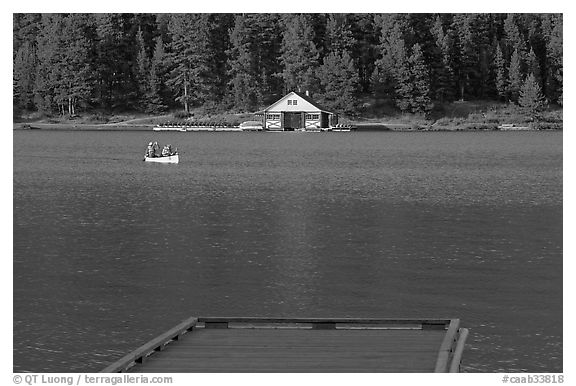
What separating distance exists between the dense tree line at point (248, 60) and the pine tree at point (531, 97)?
0.14 meters

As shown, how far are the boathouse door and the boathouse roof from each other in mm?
1652

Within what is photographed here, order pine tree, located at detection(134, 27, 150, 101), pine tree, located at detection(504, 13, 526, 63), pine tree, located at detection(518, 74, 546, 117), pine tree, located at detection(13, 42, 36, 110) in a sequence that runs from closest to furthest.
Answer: pine tree, located at detection(504, 13, 526, 63), pine tree, located at detection(13, 42, 36, 110), pine tree, located at detection(518, 74, 546, 117), pine tree, located at detection(134, 27, 150, 101)

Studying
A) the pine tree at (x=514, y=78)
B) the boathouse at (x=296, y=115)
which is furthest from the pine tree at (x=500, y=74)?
the boathouse at (x=296, y=115)

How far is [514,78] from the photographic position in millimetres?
84250

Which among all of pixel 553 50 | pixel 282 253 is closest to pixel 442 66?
pixel 553 50

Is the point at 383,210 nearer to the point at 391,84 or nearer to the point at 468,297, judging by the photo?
the point at 468,297

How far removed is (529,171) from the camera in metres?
44.1

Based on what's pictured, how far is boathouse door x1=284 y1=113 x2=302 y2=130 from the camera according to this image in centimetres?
9388

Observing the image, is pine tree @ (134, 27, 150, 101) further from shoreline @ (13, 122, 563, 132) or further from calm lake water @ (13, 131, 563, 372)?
calm lake water @ (13, 131, 563, 372)

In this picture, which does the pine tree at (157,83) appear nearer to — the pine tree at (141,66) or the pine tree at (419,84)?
the pine tree at (141,66)

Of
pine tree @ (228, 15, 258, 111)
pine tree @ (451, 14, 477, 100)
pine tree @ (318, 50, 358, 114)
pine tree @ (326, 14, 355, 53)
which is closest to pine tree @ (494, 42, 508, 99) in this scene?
pine tree @ (451, 14, 477, 100)

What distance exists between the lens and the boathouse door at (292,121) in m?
93.9

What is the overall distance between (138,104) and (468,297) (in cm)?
7591

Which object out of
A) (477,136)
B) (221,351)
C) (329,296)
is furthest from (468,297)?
(477,136)
